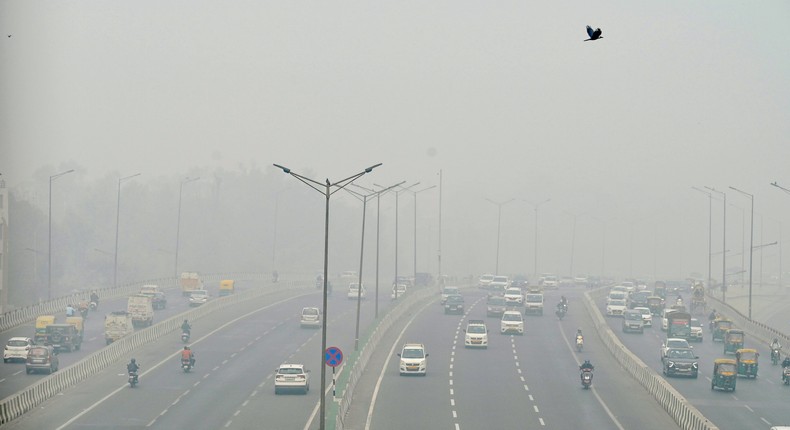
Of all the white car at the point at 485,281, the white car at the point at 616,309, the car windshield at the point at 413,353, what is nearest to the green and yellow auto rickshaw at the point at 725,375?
the car windshield at the point at 413,353

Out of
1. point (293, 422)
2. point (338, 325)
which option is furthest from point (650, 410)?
point (338, 325)

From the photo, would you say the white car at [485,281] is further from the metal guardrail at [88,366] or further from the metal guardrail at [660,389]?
the metal guardrail at [660,389]

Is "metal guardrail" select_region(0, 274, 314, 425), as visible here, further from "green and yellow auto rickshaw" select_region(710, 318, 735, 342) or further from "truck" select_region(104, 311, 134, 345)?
"green and yellow auto rickshaw" select_region(710, 318, 735, 342)

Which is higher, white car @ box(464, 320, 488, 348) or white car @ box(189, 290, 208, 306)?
white car @ box(189, 290, 208, 306)

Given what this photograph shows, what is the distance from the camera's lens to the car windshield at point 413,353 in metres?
73.9

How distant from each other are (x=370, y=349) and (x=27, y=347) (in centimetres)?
2047

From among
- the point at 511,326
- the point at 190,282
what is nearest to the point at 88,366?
the point at 511,326

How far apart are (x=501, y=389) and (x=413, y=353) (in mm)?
7395

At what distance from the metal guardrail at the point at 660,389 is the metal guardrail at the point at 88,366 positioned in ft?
88.7

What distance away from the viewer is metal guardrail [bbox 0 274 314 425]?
56062 millimetres

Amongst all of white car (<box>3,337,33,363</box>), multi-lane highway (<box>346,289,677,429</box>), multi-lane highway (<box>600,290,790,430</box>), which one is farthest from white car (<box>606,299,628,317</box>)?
white car (<box>3,337,33,363</box>)

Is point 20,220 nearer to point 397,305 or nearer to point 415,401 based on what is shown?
point 397,305

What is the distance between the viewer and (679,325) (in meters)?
98.8

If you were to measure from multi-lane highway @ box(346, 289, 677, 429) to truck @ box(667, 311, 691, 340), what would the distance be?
584 cm
